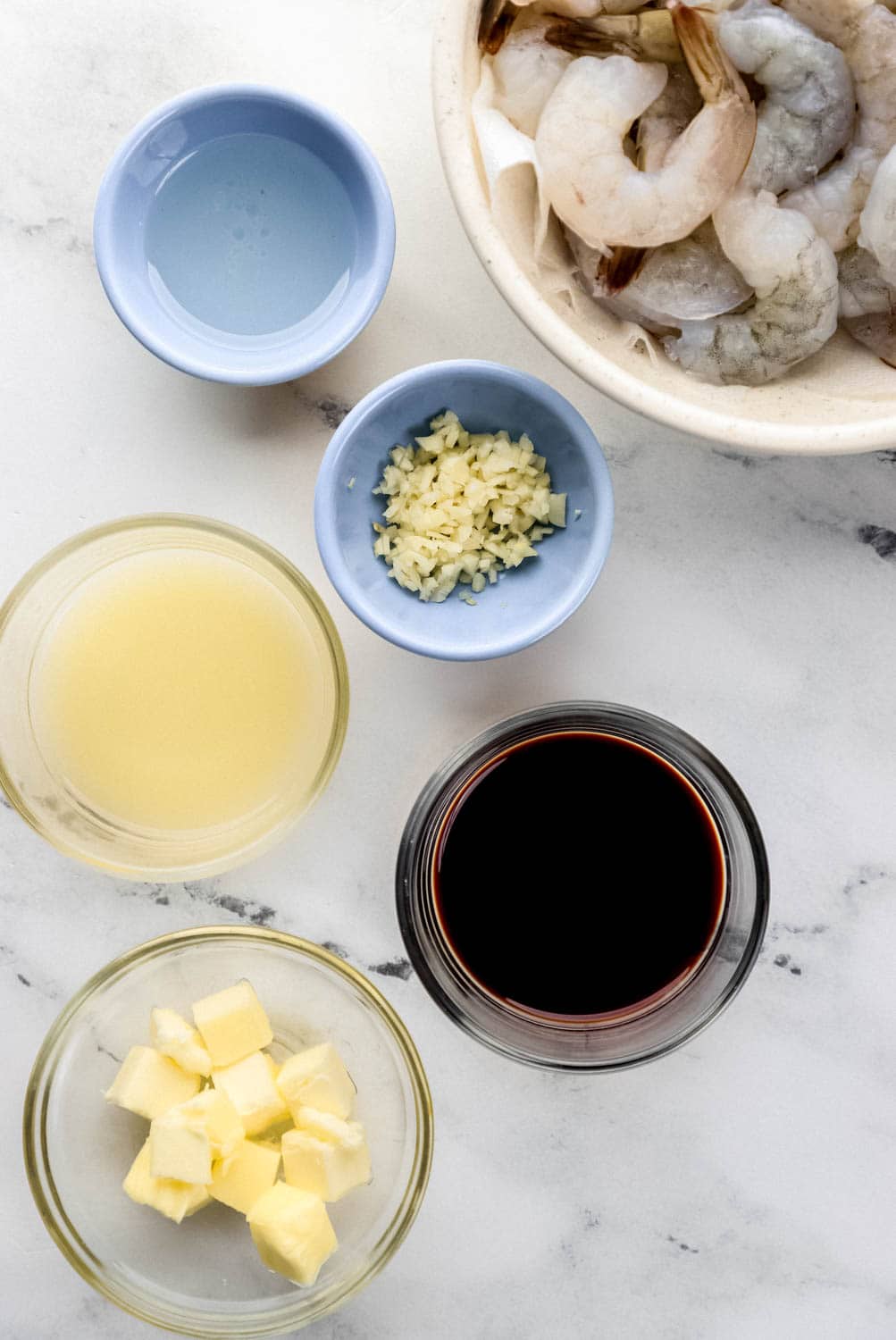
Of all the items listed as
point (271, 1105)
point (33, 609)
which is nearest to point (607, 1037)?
point (271, 1105)

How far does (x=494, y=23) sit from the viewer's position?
37.1 inches

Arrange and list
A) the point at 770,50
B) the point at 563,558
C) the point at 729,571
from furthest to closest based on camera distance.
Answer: the point at 729,571 → the point at 563,558 → the point at 770,50

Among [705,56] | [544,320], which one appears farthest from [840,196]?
[544,320]

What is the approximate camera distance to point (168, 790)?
1153 millimetres

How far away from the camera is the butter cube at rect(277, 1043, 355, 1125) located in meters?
1.11

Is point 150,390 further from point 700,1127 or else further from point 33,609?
point 700,1127

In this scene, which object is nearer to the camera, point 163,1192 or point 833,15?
point 833,15

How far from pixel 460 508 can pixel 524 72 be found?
1.20 feet

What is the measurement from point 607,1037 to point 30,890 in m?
0.60

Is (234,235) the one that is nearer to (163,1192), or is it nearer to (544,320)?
(544,320)

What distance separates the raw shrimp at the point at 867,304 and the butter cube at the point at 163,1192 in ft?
3.23

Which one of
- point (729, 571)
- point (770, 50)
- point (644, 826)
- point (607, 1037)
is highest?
point (770, 50)

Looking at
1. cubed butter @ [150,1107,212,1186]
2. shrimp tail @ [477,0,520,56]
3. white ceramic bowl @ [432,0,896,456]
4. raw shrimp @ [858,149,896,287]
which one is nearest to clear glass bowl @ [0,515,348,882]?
cubed butter @ [150,1107,212,1186]

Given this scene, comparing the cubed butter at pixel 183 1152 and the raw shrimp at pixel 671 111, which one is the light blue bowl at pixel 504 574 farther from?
the cubed butter at pixel 183 1152
